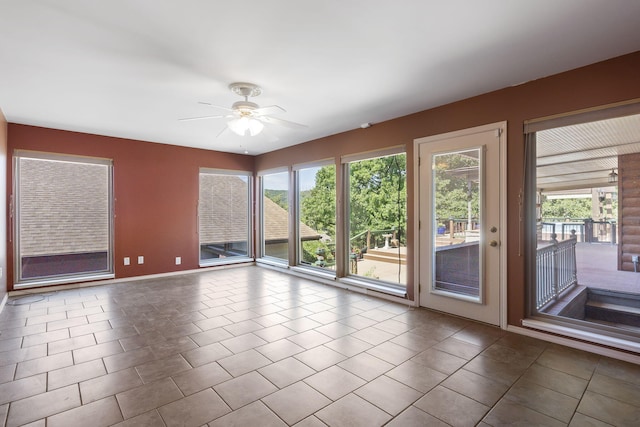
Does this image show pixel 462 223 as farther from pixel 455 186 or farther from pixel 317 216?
pixel 317 216

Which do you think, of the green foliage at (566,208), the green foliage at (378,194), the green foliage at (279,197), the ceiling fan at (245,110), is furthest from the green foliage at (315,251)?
the green foliage at (566,208)

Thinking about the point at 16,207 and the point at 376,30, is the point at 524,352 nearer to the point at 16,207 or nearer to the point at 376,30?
the point at 376,30

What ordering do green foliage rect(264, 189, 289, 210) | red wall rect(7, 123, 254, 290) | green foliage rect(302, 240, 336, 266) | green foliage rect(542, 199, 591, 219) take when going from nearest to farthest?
1. green foliage rect(542, 199, 591, 219)
2. red wall rect(7, 123, 254, 290)
3. green foliage rect(302, 240, 336, 266)
4. green foliage rect(264, 189, 289, 210)

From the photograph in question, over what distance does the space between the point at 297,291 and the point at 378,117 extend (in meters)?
2.76

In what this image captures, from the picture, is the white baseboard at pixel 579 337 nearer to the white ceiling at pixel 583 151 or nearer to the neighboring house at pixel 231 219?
the white ceiling at pixel 583 151

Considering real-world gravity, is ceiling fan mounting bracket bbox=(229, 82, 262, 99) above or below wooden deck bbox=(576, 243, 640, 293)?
above

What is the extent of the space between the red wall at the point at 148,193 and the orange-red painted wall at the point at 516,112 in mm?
3823

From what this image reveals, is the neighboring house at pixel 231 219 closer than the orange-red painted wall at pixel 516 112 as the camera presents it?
No

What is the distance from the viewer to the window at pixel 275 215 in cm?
648

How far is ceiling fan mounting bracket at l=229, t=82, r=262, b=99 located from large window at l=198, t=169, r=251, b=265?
346cm

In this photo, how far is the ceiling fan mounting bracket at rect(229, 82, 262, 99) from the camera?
316 cm

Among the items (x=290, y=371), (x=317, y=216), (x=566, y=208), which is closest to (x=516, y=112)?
(x=566, y=208)

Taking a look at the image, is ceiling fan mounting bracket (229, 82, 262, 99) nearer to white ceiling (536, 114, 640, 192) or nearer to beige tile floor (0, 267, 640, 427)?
beige tile floor (0, 267, 640, 427)

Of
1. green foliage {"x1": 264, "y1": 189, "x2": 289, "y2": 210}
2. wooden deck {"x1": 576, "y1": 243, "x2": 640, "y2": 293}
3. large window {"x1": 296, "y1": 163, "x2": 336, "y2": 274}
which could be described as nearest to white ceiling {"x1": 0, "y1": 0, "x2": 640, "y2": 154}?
wooden deck {"x1": 576, "y1": 243, "x2": 640, "y2": 293}
